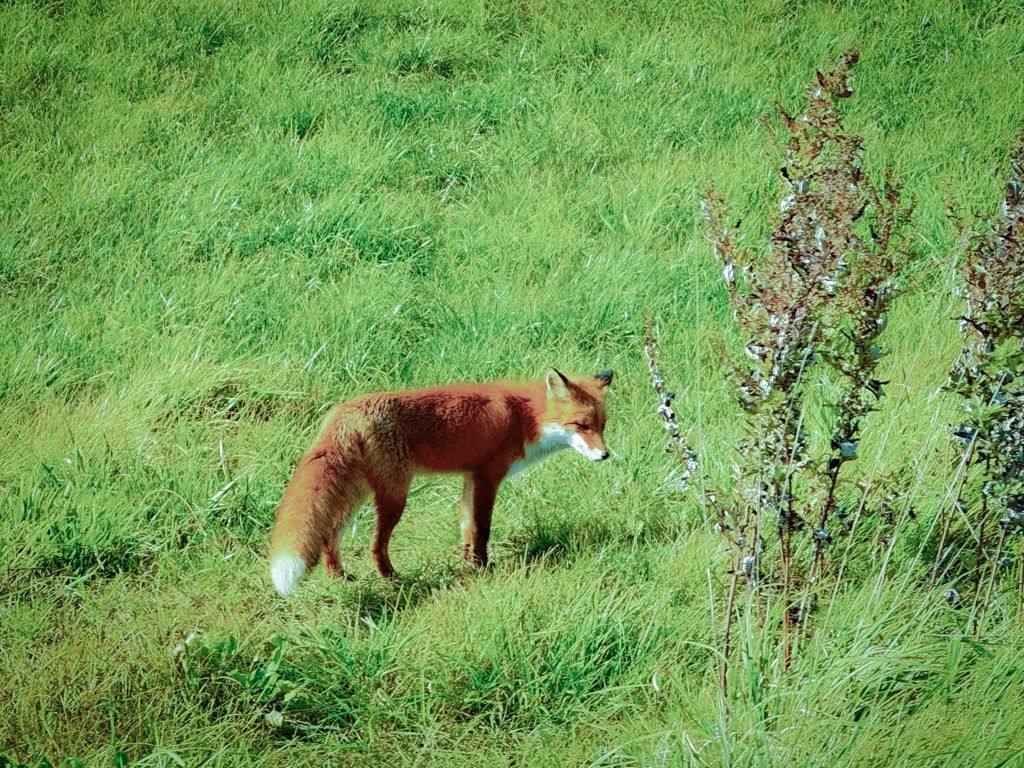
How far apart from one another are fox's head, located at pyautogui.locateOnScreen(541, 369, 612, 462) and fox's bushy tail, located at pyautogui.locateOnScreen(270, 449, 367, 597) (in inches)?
35.9

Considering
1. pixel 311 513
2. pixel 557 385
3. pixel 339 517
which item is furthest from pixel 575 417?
pixel 311 513

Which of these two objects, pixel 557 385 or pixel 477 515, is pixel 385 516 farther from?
pixel 557 385

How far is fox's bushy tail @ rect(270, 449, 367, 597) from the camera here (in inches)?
136

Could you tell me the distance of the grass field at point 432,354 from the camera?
3109 millimetres

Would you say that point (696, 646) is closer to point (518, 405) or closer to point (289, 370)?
point (518, 405)

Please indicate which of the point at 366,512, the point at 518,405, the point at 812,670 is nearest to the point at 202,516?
the point at 366,512

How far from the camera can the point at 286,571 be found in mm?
3441

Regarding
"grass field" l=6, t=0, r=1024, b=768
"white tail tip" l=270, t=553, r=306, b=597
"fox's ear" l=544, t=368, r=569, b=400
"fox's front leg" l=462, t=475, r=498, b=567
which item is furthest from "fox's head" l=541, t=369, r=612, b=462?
"white tail tip" l=270, t=553, r=306, b=597

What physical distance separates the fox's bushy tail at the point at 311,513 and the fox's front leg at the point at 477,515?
460mm

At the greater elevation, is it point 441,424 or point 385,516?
point 441,424

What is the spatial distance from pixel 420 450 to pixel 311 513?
0.56m

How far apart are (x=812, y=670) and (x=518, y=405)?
1.74 metres

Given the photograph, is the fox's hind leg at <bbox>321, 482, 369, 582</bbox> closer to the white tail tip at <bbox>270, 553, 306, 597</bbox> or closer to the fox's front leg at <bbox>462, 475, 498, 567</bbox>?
the white tail tip at <bbox>270, 553, 306, 597</bbox>

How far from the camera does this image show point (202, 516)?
4.14 meters
